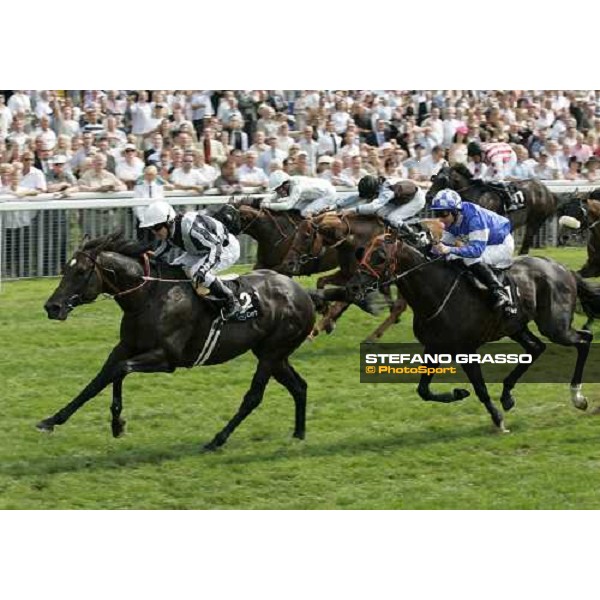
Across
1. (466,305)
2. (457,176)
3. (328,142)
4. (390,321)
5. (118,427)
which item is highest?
(328,142)

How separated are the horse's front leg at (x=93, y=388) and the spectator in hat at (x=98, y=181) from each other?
18.7 ft

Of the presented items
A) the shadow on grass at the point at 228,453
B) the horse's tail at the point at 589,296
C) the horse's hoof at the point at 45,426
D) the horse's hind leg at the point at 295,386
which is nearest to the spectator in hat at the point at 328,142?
the horse's tail at the point at 589,296

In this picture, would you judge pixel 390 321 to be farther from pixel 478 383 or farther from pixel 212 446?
pixel 212 446

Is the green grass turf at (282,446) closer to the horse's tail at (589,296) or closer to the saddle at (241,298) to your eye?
the horse's tail at (589,296)

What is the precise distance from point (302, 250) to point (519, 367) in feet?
9.07

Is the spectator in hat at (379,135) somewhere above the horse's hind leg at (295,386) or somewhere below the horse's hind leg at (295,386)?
above

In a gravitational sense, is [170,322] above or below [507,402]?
above

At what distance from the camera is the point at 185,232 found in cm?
1113

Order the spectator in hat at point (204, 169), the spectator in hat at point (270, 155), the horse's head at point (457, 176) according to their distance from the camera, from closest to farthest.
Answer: the horse's head at point (457, 176), the spectator in hat at point (204, 169), the spectator in hat at point (270, 155)

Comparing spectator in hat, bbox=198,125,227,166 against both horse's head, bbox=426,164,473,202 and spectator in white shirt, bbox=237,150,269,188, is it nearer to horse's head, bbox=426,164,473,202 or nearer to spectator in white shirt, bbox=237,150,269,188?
spectator in white shirt, bbox=237,150,269,188

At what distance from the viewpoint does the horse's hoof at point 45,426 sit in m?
11.1

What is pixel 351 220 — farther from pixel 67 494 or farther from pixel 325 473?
pixel 67 494

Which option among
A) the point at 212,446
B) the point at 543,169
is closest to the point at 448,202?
the point at 212,446

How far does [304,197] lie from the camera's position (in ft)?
50.0
